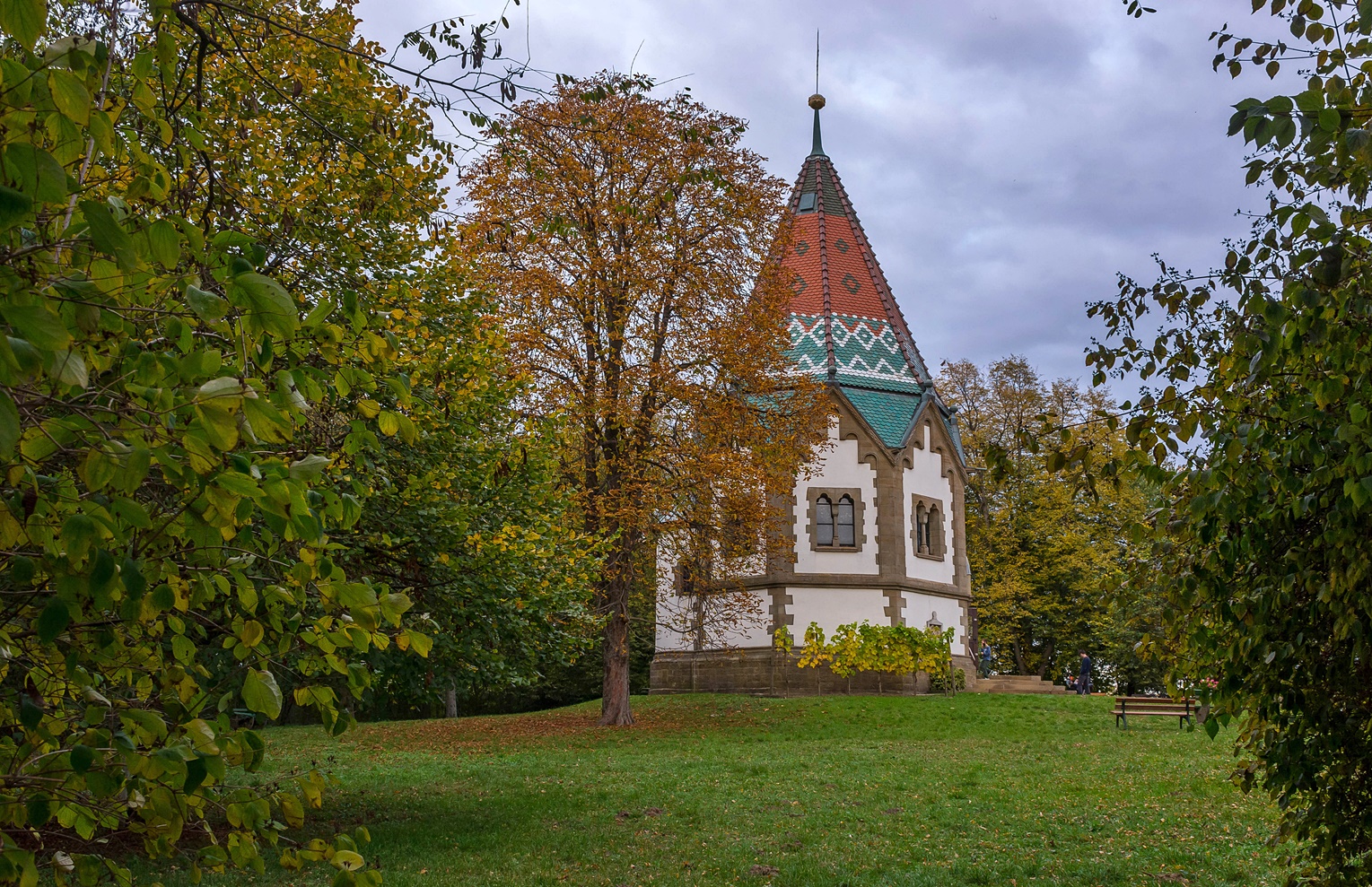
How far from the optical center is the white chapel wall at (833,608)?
30203mm

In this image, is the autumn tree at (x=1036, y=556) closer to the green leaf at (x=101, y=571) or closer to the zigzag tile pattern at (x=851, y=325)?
the zigzag tile pattern at (x=851, y=325)

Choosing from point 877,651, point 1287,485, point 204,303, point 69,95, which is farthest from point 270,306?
point 877,651

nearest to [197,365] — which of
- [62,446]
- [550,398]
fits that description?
[62,446]

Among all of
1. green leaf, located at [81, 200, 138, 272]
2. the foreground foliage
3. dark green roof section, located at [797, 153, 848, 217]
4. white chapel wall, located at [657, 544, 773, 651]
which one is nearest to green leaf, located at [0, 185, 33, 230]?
the foreground foliage

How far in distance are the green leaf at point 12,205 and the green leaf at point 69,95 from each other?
0.29 m

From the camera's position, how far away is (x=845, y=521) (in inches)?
1236

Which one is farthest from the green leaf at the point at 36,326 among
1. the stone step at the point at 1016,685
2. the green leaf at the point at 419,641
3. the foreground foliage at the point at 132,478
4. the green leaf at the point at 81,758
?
the stone step at the point at 1016,685

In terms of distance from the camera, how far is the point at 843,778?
607 inches

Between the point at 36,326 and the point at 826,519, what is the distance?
30122 mm

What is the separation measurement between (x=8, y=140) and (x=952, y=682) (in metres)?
29.5

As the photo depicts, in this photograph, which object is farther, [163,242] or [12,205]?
[163,242]

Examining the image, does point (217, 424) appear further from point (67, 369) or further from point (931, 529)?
point (931, 529)

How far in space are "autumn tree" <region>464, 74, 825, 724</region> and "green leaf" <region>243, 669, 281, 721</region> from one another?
17945 mm

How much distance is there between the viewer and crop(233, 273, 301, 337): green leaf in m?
2.04
